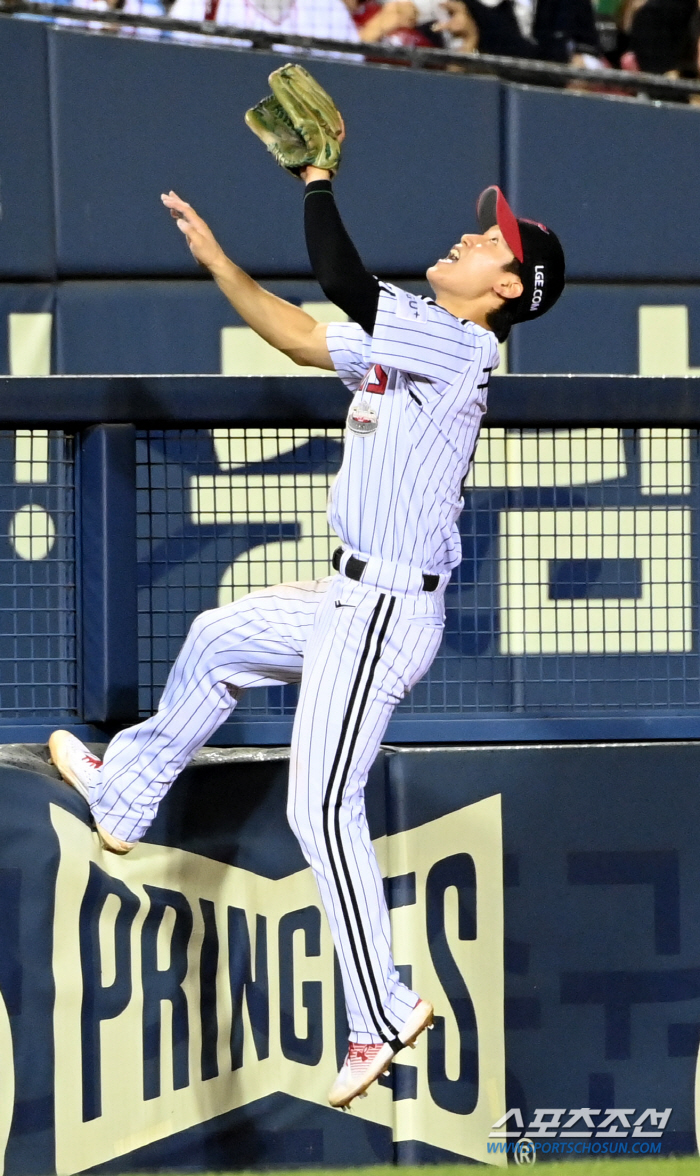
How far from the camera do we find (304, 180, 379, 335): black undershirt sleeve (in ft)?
6.72

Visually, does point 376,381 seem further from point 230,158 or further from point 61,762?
point 230,158

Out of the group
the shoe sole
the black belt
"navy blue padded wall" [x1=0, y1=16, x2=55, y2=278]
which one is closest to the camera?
the black belt

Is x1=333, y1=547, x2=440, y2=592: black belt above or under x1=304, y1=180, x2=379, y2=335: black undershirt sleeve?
under

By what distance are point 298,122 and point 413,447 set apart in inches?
20.9

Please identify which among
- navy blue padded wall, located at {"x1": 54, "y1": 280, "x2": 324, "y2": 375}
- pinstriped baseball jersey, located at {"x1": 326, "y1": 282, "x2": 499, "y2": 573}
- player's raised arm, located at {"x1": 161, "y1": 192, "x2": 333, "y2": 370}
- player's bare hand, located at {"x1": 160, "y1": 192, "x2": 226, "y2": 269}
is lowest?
pinstriped baseball jersey, located at {"x1": 326, "y1": 282, "x2": 499, "y2": 573}

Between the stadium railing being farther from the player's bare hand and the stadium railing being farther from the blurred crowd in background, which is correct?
the blurred crowd in background

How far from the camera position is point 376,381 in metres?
2.17

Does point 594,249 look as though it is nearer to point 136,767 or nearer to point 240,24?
point 240,24

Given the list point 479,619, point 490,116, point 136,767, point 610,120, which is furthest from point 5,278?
point 136,767

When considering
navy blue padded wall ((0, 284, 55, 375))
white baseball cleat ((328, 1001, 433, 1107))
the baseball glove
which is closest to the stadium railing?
the baseball glove

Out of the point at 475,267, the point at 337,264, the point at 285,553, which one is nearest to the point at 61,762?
the point at 285,553

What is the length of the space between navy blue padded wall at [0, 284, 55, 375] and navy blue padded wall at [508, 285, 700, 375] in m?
1.64

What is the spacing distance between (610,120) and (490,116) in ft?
1.57

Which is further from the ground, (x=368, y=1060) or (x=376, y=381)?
(x=376, y=381)
